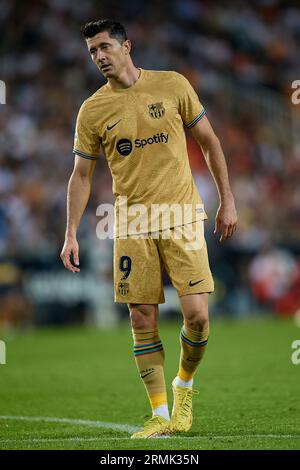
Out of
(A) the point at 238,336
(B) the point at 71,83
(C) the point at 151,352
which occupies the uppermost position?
(B) the point at 71,83

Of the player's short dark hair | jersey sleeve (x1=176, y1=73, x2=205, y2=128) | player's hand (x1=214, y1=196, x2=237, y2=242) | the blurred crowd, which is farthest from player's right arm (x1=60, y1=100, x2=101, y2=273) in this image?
the blurred crowd

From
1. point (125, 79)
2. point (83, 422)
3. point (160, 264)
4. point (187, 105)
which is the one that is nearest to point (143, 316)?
point (160, 264)

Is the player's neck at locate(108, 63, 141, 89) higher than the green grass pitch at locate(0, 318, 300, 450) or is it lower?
higher

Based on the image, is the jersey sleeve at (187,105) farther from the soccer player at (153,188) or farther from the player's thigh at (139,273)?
the player's thigh at (139,273)

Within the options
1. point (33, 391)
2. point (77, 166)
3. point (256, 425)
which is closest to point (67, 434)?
point (256, 425)

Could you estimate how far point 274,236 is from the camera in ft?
58.0

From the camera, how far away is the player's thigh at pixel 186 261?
5.57 meters

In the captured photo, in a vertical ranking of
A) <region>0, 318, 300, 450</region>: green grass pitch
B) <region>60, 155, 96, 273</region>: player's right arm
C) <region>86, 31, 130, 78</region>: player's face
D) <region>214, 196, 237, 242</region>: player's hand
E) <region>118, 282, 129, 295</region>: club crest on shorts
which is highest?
<region>86, 31, 130, 78</region>: player's face

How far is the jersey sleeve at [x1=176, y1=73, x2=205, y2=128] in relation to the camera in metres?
5.70

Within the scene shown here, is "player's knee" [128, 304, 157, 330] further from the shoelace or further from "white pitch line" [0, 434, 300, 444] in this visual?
"white pitch line" [0, 434, 300, 444]

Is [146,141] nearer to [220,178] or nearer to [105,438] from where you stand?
[220,178]
